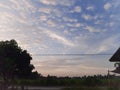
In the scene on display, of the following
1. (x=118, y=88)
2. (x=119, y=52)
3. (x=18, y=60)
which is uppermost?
(x=18, y=60)

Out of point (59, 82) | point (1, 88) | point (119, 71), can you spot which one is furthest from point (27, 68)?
point (119, 71)

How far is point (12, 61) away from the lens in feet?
132

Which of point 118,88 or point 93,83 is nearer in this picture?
point 118,88

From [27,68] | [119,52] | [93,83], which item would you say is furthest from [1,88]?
[93,83]

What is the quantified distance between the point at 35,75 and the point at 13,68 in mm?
22887

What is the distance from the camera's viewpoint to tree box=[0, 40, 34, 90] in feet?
132

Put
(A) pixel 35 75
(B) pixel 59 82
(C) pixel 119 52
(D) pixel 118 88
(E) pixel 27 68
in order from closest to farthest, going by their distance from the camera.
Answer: (C) pixel 119 52, (D) pixel 118 88, (E) pixel 27 68, (B) pixel 59 82, (A) pixel 35 75

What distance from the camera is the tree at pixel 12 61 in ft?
132

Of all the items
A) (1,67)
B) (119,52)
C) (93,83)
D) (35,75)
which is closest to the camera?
(119,52)

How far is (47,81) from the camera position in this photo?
5347 centimetres

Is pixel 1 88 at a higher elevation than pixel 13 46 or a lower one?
lower

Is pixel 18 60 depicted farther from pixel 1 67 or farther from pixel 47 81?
pixel 47 81

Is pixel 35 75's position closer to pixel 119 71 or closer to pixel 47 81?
pixel 47 81

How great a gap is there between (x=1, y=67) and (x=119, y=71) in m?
22.6
